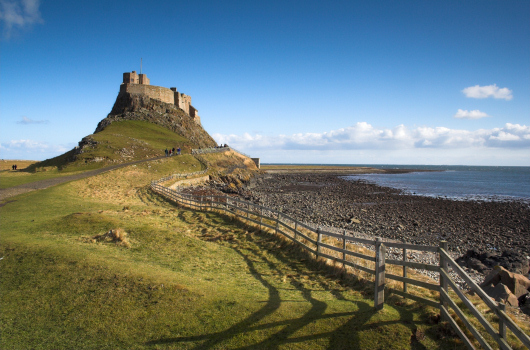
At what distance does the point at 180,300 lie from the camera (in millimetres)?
8219

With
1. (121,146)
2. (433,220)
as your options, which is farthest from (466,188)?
(121,146)

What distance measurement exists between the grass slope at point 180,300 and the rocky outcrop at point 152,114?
75153mm

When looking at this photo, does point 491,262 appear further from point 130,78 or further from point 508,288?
point 130,78

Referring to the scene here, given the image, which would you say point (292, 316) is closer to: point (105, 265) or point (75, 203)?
point (105, 265)

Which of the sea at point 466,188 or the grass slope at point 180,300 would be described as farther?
the sea at point 466,188

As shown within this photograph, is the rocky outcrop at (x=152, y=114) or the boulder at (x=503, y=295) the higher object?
the rocky outcrop at (x=152, y=114)

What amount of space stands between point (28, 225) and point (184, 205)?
11.6 m

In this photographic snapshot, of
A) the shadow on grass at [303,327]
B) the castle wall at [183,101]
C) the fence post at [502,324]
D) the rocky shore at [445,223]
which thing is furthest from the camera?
the castle wall at [183,101]

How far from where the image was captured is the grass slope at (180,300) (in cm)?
654

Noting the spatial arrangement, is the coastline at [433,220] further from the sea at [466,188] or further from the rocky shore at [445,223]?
the sea at [466,188]

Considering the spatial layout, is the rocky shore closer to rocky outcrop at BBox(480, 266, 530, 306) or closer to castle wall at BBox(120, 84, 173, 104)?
rocky outcrop at BBox(480, 266, 530, 306)

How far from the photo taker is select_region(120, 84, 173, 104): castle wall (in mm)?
90500

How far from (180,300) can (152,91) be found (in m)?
94.5

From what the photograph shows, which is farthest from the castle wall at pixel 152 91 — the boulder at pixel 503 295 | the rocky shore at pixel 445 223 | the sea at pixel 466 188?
the boulder at pixel 503 295
